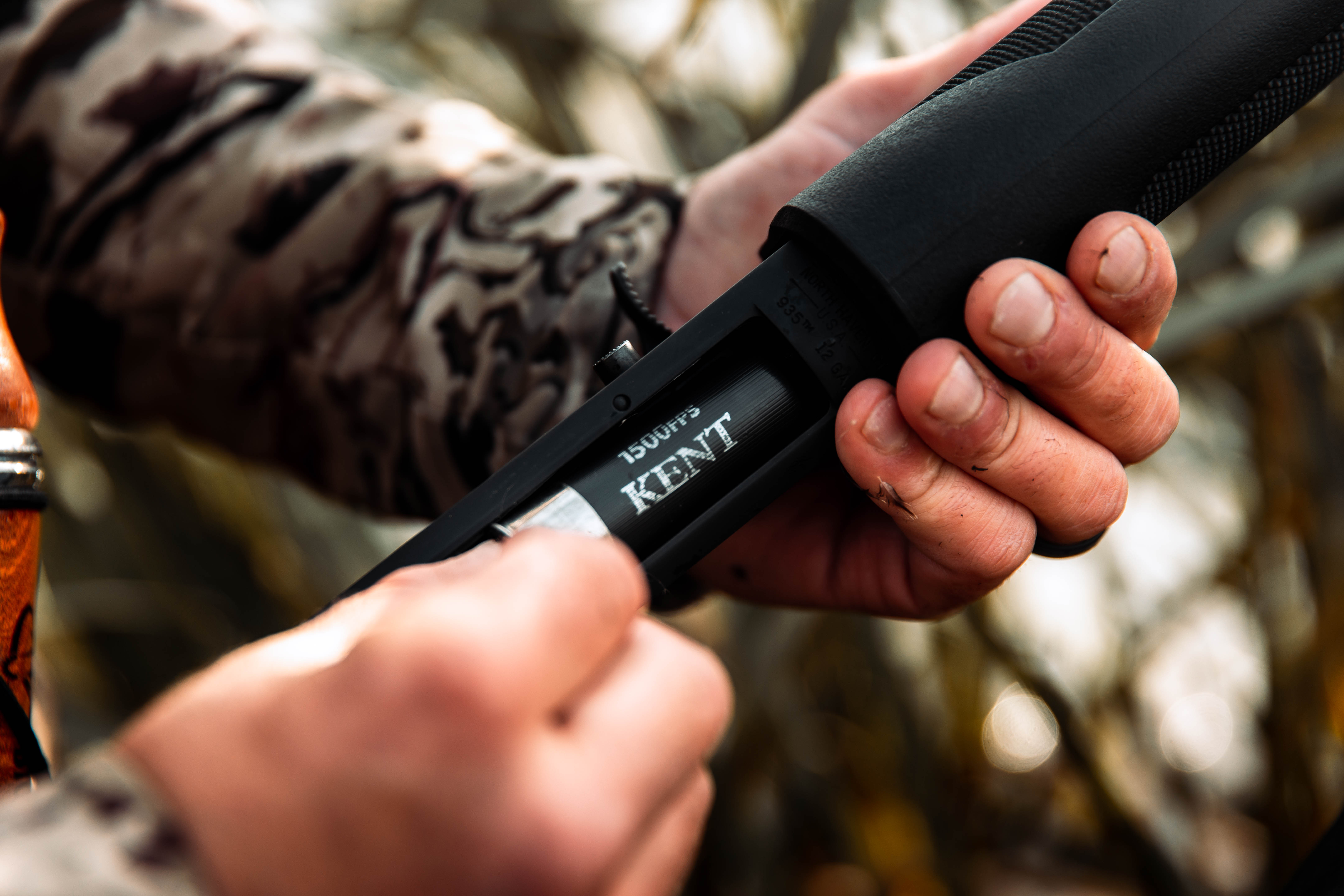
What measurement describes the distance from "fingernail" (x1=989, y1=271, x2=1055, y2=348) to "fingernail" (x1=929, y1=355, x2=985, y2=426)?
0.03m

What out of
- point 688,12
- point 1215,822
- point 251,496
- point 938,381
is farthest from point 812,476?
point 1215,822

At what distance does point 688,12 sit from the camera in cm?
108

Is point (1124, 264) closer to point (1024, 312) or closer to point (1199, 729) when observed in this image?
point (1024, 312)

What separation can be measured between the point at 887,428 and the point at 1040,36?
0.87 ft

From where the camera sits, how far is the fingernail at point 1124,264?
0.48 metres

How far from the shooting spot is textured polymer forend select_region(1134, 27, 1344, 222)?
1.63 ft

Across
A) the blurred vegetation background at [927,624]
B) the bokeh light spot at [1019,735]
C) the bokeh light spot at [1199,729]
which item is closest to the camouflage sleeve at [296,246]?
the blurred vegetation background at [927,624]

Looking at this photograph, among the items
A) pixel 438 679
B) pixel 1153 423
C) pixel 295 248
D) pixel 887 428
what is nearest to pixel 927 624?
pixel 1153 423

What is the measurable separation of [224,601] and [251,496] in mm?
201

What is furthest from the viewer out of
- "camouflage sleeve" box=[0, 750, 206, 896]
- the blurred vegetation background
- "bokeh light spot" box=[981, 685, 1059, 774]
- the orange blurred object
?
"bokeh light spot" box=[981, 685, 1059, 774]

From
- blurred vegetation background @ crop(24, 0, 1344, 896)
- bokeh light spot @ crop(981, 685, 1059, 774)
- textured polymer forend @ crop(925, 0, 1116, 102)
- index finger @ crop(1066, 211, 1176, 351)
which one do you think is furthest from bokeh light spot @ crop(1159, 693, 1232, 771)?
textured polymer forend @ crop(925, 0, 1116, 102)

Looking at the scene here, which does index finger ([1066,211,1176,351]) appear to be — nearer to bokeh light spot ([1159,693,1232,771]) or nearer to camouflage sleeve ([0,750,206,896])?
camouflage sleeve ([0,750,206,896])

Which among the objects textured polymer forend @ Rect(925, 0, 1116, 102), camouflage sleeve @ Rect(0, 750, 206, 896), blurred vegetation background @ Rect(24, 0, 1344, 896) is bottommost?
blurred vegetation background @ Rect(24, 0, 1344, 896)

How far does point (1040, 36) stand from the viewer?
506mm
